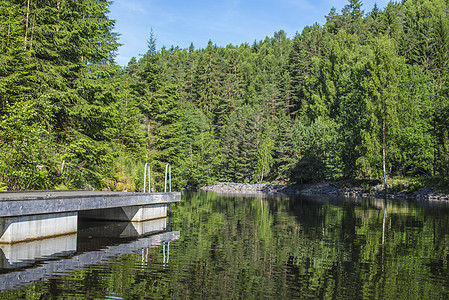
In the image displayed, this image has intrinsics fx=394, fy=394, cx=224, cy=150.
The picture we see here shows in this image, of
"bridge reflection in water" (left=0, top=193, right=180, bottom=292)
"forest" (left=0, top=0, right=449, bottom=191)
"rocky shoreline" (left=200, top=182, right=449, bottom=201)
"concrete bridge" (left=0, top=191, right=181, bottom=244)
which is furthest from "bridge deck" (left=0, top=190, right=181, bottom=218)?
"rocky shoreline" (left=200, top=182, right=449, bottom=201)

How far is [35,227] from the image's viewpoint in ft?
33.8

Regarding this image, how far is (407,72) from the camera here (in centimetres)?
5222

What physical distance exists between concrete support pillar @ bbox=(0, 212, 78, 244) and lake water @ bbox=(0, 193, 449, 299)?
1.84 feet

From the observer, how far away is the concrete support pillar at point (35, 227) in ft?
31.6

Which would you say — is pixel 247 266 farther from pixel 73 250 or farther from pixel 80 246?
pixel 80 246

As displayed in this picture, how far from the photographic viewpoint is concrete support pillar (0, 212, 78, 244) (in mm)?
9641

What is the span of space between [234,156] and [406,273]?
69.4 metres

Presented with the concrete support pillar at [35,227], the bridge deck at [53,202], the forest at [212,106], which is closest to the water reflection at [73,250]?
the concrete support pillar at [35,227]

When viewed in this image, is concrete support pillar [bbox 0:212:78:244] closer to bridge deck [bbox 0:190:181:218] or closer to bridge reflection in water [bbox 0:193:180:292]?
bridge reflection in water [bbox 0:193:180:292]

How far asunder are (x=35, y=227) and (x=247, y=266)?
18.6ft

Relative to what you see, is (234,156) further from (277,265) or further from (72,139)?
(277,265)

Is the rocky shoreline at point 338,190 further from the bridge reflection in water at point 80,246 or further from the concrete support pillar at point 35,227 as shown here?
the concrete support pillar at point 35,227

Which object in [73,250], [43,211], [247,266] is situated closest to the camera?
[247,266]

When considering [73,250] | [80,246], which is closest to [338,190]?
[80,246]
